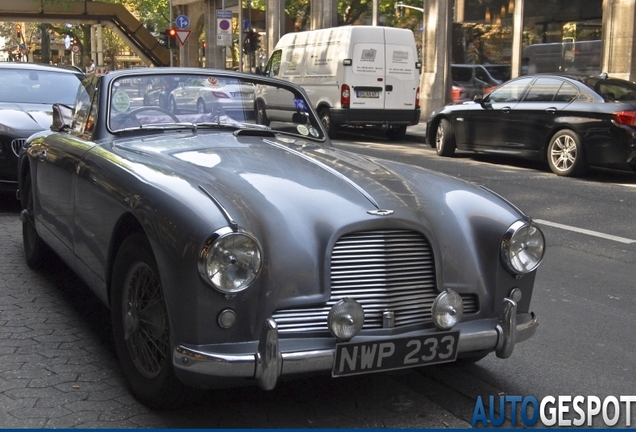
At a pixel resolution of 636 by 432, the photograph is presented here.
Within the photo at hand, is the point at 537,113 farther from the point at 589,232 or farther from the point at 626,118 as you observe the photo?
the point at 589,232

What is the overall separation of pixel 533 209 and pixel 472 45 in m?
17.8

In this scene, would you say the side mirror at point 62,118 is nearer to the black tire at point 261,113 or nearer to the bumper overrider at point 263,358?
the black tire at point 261,113

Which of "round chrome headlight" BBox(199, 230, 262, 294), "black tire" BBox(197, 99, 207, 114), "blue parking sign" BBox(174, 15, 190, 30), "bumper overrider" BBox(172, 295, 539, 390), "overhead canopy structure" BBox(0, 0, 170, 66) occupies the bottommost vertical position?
"bumper overrider" BBox(172, 295, 539, 390)

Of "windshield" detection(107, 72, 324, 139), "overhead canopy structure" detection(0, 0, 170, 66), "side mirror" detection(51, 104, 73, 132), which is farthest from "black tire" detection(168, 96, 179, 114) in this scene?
"overhead canopy structure" detection(0, 0, 170, 66)

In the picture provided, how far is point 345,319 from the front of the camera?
11.1 ft

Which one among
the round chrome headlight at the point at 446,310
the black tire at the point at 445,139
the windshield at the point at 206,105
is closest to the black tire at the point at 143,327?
the round chrome headlight at the point at 446,310

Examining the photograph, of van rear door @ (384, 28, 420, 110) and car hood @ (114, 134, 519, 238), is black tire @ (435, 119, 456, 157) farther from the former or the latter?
car hood @ (114, 134, 519, 238)

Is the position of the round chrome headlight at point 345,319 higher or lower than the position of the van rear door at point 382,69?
lower

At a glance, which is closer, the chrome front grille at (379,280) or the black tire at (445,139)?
the chrome front grille at (379,280)

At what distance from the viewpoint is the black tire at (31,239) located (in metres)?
6.41

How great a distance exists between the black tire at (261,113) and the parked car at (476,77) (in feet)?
67.2

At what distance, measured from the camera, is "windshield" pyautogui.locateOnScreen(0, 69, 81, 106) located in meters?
10.2

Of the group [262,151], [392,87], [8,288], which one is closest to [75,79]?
[8,288]

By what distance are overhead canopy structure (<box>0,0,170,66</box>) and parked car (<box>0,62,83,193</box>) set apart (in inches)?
1434
